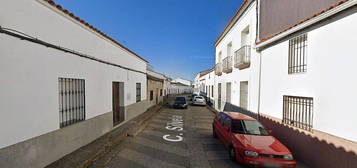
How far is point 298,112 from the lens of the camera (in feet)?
16.6

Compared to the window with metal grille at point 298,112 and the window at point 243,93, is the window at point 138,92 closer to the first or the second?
the window at point 243,93

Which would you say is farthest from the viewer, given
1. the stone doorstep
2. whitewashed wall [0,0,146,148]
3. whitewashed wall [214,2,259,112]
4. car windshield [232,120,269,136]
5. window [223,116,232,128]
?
whitewashed wall [214,2,259,112]

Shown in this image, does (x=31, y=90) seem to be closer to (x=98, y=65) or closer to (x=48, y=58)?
(x=48, y=58)

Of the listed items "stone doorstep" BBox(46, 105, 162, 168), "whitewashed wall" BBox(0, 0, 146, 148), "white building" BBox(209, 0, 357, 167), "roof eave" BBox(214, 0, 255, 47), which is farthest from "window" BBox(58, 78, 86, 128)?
"roof eave" BBox(214, 0, 255, 47)

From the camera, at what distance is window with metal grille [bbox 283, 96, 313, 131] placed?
4664 mm

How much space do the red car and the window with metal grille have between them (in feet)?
3.46

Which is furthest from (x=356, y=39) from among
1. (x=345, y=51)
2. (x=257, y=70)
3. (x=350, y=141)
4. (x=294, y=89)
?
(x=257, y=70)

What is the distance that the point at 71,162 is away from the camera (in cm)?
430

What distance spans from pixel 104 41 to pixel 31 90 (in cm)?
400

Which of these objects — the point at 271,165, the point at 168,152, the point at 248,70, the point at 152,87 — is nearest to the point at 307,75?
the point at 271,165

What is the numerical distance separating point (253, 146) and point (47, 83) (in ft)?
19.6

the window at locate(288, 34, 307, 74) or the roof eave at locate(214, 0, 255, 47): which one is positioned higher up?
the roof eave at locate(214, 0, 255, 47)

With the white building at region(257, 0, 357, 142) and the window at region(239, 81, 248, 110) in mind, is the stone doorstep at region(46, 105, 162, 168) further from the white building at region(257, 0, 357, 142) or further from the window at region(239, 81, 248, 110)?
the white building at region(257, 0, 357, 142)

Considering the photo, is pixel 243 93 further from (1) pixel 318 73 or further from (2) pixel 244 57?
(1) pixel 318 73
